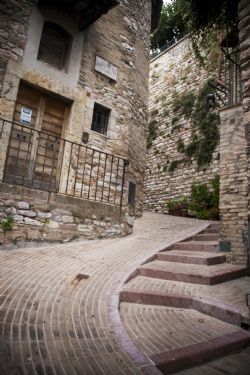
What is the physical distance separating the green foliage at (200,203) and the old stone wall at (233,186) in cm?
Answer: 430

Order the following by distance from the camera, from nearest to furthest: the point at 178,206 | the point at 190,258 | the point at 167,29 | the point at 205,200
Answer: the point at 190,258 → the point at 205,200 → the point at 178,206 → the point at 167,29

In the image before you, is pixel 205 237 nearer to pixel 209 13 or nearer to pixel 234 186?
pixel 234 186

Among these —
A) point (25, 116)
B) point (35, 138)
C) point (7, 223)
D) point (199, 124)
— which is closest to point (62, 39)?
point (25, 116)

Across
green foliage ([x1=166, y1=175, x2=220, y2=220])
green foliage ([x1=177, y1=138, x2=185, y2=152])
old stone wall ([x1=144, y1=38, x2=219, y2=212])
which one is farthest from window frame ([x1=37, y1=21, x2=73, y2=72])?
green foliage ([x1=177, y1=138, x2=185, y2=152])

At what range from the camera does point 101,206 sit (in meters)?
6.12

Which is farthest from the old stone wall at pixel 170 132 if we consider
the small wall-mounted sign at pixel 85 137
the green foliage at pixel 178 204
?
the small wall-mounted sign at pixel 85 137

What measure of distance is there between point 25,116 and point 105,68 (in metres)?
2.99

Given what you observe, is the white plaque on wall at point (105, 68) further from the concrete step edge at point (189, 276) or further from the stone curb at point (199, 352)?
the stone curb at point (199, 352)

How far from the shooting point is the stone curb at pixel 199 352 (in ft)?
7.18

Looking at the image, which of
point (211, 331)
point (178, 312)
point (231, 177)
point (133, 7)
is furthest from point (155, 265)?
point (133, 7)

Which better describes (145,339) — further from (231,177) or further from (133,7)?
(133,7)

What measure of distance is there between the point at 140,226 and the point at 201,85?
8.92 m

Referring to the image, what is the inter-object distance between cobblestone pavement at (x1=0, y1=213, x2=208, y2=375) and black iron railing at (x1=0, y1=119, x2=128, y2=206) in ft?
5.95

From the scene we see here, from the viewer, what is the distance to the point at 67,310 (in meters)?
2.75
